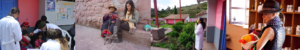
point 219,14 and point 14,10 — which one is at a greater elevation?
point 14,10

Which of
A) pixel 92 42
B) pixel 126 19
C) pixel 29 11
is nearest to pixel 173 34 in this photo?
pixel 126 19

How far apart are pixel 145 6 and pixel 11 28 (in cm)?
220

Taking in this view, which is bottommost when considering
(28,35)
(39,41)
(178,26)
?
→ (39,41)

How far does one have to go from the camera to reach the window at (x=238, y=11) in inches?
64.8

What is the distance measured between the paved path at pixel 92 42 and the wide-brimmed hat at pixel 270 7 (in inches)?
83.8

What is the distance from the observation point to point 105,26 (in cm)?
302

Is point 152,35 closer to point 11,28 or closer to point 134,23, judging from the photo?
point 134,23

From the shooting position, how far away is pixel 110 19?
9.82 feet

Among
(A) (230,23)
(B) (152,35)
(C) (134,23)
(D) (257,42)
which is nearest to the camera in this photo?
(D) (257,42)

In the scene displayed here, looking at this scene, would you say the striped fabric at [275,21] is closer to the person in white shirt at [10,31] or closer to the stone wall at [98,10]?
the stone wall at [98,10]

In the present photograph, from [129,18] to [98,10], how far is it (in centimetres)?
65

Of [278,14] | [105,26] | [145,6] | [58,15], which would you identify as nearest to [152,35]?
Answer: [145,6]

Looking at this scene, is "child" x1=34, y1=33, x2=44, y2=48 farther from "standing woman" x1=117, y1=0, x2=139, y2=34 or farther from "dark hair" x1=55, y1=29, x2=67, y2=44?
"standing woman" x1=117, y1=0, x2=139, y2=34

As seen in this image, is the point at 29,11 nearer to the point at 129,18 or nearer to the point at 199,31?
the point at 129,18
